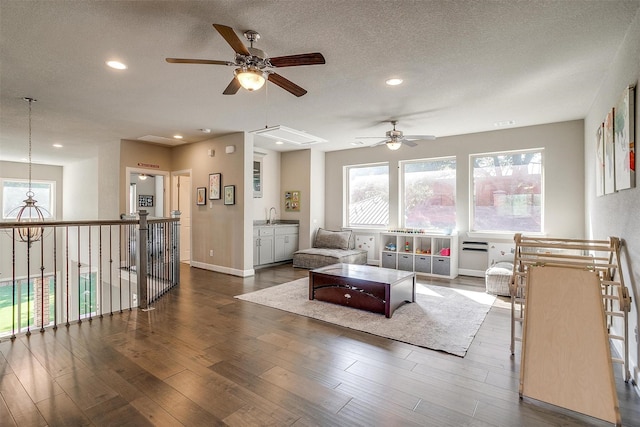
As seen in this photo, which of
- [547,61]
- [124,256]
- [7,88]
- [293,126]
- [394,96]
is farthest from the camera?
[124,256]

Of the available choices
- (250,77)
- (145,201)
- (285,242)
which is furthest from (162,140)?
(250,77)

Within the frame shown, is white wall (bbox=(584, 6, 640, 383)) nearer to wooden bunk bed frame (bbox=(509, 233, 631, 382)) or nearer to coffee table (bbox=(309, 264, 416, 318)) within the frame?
Result: wooden bunk bed frame (bbox=(509, 233, 631, 382))

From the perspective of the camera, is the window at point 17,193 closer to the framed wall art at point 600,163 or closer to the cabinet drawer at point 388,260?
the cabinet drawer at point 388,260

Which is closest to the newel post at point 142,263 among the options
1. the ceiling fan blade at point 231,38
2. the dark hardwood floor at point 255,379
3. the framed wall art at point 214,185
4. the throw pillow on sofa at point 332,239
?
the dark hardwood floor at point 255,379

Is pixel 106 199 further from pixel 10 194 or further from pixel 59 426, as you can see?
pixel 59 426

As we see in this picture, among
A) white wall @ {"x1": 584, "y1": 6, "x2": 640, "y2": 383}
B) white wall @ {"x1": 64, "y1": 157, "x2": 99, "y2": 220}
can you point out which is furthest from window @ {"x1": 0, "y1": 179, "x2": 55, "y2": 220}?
white wall @ {"x1": 584, "y1": 6, "x2": 640, "y2": 383}

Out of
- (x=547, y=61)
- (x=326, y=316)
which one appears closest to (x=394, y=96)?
(x=547, y=61)

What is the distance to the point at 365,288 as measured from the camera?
388 centimetres

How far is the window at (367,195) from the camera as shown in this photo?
733cm

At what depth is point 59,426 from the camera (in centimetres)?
180

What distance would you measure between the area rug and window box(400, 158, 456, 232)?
6.38 feet

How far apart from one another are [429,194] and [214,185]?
463cm

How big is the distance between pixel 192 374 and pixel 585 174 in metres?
6.21

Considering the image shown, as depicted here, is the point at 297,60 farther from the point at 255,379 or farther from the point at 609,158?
the point at 609,158
